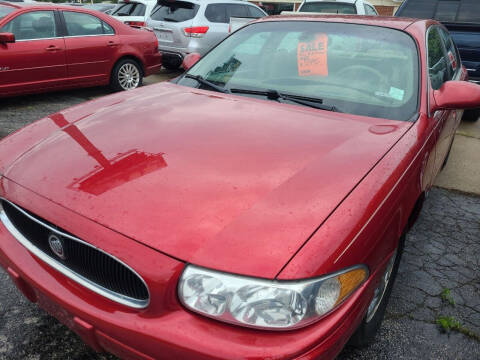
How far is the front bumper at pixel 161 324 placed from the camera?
1.24 metres

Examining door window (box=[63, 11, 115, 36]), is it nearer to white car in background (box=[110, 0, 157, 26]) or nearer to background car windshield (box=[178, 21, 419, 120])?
white car in background (box=[110, 0, 157, 26])

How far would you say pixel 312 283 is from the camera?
1271mm

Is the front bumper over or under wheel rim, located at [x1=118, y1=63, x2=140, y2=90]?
over

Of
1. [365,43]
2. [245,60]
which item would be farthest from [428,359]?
[245,60]

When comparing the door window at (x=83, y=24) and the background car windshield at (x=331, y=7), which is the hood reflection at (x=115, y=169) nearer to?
the door window at (x=83, y=24)

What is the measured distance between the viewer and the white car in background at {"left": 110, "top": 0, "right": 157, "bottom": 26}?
8.98 meters

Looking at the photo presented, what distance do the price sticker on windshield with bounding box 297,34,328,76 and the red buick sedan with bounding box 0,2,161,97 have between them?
4.56 m

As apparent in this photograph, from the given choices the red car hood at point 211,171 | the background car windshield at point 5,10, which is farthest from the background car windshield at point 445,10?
the background car windshield at point 5,10

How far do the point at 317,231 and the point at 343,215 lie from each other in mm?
139

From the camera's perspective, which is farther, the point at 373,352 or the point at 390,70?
the point at 390,70

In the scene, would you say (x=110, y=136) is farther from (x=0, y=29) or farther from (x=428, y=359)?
(x=0, y=29)

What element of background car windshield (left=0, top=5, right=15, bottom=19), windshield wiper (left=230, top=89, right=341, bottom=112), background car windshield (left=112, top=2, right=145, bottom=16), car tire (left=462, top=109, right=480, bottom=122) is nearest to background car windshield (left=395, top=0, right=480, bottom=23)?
car tire (left=462, top=109, right=480, bottom=122)

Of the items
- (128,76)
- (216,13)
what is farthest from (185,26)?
(128,76)

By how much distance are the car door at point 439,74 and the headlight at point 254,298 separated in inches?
64.3
